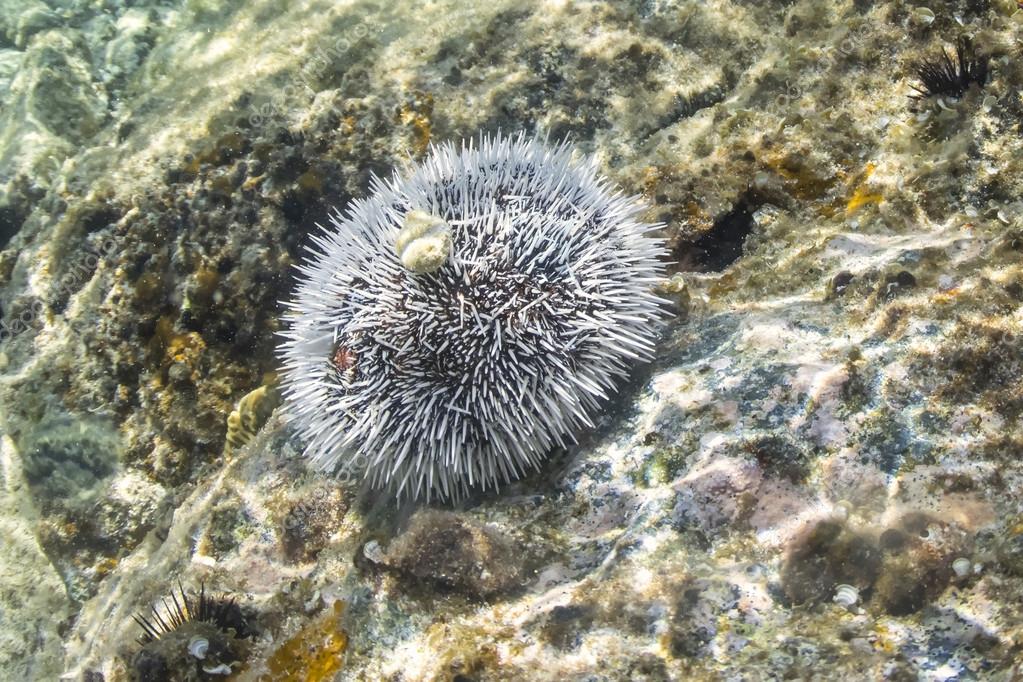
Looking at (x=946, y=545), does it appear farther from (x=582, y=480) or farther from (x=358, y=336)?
(x=358, y=336)

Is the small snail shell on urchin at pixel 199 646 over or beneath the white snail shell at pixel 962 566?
over

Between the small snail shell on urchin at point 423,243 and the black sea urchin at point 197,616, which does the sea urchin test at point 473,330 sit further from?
the black sea urchin at point 197,616

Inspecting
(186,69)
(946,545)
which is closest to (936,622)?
(946,545)

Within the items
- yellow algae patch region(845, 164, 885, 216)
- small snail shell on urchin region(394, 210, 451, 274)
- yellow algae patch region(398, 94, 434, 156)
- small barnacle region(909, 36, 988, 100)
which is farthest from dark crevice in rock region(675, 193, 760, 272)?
yellow algae patch region(398, 94, 434, 156)

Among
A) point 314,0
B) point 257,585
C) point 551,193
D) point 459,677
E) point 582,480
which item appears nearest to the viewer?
point 459,677

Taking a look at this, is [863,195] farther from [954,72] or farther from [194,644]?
[194,644]

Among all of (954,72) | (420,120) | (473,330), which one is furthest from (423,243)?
(954,72)

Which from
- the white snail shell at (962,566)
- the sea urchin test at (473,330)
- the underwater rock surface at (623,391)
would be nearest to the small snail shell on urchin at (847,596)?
the underwater rock surface at (623,391)
